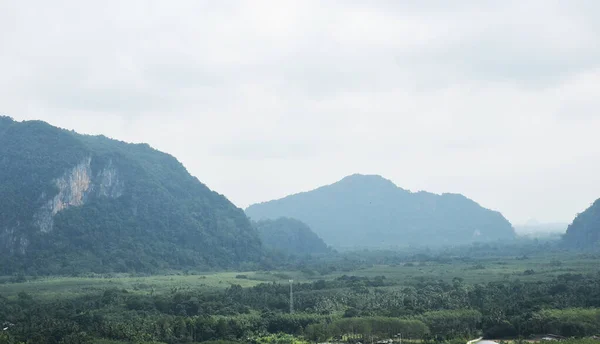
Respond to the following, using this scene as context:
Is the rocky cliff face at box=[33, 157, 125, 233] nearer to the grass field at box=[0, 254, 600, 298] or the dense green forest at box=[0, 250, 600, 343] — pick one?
the grass field at box=[0, 254, 600, 298]

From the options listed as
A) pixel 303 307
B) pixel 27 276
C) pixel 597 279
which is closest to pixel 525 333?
pixel 303 307

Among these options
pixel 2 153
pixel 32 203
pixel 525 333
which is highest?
pixel 2 153

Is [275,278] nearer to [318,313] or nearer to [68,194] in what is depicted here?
[318,313]

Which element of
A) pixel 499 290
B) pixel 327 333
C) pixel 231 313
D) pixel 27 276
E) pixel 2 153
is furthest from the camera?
pixel 2 153

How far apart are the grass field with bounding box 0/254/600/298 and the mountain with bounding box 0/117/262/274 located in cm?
1877

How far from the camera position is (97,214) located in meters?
156

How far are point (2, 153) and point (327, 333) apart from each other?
117005 mm

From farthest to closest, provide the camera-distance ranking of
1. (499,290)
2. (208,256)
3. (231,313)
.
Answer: (208,256) → (499,290) → (231,313)

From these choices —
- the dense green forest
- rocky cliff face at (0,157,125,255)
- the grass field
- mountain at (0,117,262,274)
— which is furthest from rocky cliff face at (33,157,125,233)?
the dense green forest

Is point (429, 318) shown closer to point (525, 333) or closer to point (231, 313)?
point (525, 333)

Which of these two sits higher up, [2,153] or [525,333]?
[2,153]

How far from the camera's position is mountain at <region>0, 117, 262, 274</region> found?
138 m

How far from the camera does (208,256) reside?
168 m

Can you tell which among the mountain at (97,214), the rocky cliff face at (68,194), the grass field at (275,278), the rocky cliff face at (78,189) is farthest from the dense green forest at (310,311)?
the rocky cliff face at (78,189)
